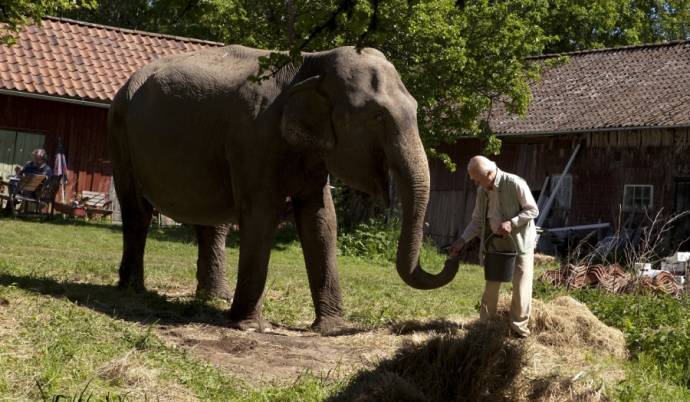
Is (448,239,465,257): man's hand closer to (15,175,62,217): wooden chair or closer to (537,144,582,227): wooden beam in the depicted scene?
(15,175,62,217): wooden chair

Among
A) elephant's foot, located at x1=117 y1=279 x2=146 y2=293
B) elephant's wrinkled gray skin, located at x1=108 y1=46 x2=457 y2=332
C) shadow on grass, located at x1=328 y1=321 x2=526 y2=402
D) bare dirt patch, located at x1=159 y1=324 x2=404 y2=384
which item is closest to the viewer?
shadow on grass, located at x1=328 y1=321 x2=526 y2=402

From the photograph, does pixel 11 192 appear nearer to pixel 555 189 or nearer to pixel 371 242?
pixel 371 242

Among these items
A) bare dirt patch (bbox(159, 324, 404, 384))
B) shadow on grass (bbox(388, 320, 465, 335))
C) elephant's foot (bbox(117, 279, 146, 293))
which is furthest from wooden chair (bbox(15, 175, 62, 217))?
shadow on grass (bbox(388, 320, 465, 335))

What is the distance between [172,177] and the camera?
10.5 metres

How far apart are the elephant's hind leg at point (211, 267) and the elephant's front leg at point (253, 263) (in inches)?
80.4

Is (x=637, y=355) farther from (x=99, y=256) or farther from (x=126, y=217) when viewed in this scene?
(x=99, y=256)

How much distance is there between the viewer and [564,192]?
91.8 ft

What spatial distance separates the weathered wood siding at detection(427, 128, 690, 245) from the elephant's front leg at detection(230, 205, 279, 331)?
1784 centimetres

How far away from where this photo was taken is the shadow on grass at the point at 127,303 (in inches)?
369

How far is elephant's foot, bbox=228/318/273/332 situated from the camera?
9.19 m

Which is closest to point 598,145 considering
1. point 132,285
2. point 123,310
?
point 132,285

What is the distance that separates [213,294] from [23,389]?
5572mm

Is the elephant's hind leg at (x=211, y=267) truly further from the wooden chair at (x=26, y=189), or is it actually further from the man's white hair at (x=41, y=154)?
the man's white hair at (x=41, y=154)

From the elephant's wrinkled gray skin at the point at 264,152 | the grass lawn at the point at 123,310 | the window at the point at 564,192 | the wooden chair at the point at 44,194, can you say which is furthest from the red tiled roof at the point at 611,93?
the elephant's wrinkled gray skin at the point at 264,152
